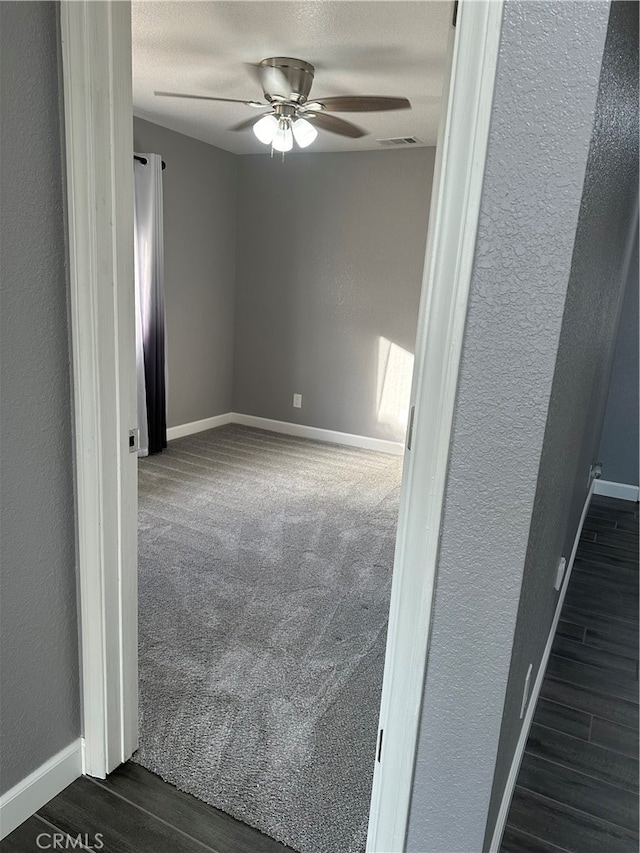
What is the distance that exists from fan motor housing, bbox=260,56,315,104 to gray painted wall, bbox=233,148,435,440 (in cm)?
179

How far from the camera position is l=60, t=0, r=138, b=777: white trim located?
1317 mm

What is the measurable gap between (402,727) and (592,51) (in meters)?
1.19

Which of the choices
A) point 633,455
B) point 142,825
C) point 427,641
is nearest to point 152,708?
point 142,825

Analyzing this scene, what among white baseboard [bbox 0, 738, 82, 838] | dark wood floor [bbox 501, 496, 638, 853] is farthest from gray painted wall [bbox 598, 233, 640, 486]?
white baseboard [bbox 0, 738, 82, 838]

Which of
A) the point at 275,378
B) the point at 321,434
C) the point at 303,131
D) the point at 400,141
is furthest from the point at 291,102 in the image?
the point at 321,434

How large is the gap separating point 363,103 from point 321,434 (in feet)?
9.48

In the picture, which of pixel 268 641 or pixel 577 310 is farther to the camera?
pixel 268 641

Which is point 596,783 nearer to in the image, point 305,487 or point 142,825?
point 142,825

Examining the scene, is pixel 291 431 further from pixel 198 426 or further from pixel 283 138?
pixel 283 138

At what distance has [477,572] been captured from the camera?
1.06 metres

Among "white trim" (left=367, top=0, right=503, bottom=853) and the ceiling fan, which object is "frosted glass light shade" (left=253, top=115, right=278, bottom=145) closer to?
the ceiling fan

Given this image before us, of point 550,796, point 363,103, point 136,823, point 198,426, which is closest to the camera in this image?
point 136,823

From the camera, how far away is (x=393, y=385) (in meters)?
4.92

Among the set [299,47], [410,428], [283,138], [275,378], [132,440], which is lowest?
[275,378]
